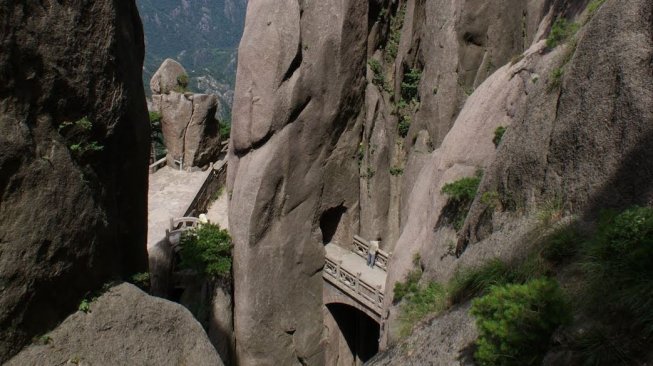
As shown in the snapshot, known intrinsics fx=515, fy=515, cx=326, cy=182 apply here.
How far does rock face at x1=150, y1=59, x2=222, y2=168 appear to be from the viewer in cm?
2778

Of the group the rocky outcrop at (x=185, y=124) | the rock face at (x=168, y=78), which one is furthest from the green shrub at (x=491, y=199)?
the rock face at (x=168, y=78)

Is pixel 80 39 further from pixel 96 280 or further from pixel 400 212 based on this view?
pixel 400 212

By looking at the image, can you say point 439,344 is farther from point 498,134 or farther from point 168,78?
point 168,78

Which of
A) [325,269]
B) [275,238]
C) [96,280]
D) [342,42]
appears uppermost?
[342,42]

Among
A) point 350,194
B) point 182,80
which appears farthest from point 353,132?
point 182,80

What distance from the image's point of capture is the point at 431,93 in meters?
17.5

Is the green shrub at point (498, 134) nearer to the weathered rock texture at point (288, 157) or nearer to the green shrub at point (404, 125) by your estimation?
the weathered rock texture at point (288, 157)

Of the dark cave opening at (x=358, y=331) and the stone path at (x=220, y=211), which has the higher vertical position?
the stone path at (x=220, y=211)

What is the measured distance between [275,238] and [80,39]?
1065 centimetres

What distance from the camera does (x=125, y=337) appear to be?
831 cm

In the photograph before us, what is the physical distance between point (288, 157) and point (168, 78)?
1400cm

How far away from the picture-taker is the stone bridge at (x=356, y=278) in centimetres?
1656

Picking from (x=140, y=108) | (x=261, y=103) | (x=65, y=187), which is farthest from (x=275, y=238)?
(x=65, y=187)

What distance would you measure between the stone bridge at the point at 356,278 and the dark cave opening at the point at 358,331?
4.88ft
